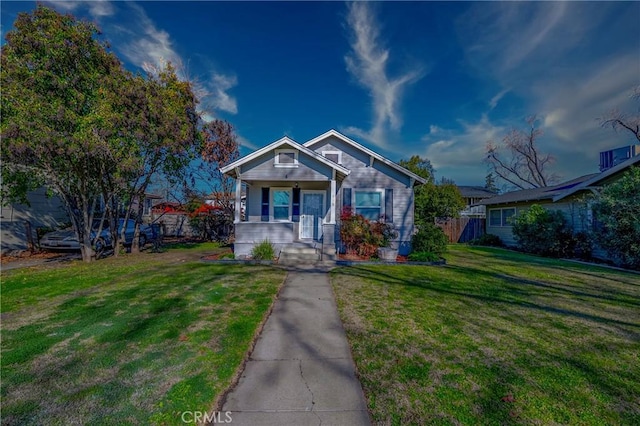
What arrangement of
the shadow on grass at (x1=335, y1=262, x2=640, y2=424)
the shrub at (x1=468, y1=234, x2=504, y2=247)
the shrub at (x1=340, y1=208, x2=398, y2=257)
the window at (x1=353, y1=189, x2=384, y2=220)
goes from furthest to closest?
the shrub at (x1=468, y1=234, x2=504, y2=247) → the window at (x1=353, y1=189, x2=384, y2=220) → the shrub at (x1=340, y1=208, x2=398, y2=257) → the shadow on grass at (x1=335, y1=262, x2=640, y2=424)

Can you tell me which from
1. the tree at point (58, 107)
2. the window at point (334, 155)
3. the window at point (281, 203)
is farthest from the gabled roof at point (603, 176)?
the tree at point (58, 107)

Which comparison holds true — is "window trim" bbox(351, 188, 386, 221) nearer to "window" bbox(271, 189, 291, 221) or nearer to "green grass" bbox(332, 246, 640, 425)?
"window" bbox(271, 189, 291, 221)

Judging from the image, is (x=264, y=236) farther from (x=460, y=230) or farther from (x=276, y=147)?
(x=460, y=230)

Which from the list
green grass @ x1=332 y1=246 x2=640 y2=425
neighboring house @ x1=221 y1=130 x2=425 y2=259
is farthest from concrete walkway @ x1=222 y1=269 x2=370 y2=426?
neighboring house @ x1=221 y1=130 x2=425 y2=259

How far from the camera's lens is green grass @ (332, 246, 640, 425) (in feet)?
8.47

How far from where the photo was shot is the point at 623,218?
10.5m

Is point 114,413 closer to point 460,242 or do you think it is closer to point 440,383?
point 440,383

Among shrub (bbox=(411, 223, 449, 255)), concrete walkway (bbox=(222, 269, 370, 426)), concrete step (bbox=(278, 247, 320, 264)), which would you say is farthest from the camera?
shrub (bbox=(411, 223, 449, 255))

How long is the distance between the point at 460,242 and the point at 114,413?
2346 cm

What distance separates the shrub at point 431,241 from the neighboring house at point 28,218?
52.0 ft

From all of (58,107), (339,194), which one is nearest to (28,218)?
(58,107)

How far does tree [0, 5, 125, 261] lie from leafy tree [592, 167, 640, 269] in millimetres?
18348

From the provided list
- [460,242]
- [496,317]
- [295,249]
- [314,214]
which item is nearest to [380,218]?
[314,214]

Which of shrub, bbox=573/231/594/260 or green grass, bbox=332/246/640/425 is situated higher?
shrub, bbox=573/231/594/260
